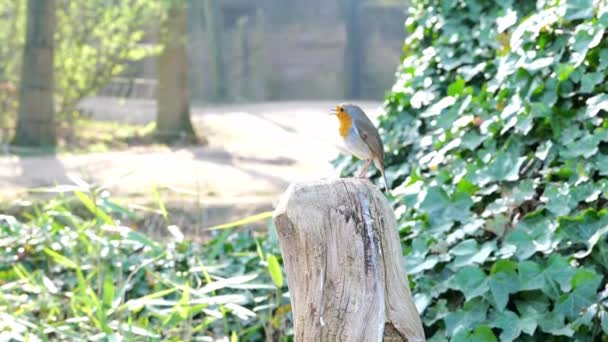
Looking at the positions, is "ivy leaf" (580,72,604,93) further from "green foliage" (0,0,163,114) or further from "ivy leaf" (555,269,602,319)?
"green foliage" (0,0,163,114)

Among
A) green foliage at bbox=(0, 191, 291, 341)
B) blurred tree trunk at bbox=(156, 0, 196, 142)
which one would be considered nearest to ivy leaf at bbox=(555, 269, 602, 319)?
green foliage at bbox=(0, 191, 291, 341)

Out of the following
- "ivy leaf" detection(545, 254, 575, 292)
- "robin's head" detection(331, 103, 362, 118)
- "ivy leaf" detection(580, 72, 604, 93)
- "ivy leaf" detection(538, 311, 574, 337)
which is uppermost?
"ivy leaf" detection(580, 72, 604, 93)

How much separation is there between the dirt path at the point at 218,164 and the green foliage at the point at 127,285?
320mm

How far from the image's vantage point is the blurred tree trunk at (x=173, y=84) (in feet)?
43.9

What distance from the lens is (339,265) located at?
2.31 m

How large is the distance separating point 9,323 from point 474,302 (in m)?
1.64

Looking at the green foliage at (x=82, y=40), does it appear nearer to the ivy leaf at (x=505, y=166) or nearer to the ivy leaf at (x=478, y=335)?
the ivy leaf at (x=505, y=166)

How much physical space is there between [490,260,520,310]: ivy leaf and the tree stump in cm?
78

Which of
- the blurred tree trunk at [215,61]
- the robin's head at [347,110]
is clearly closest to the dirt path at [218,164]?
the robin's head at [347,110]

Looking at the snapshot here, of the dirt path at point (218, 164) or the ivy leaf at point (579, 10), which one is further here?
the dirt path at point (218, 164)

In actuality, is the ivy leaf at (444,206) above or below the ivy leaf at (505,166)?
below

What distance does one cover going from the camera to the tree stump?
7.48ft

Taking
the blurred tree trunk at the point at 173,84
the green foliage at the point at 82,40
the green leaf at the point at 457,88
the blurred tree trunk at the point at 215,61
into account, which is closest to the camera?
the green leaf at the point at 457,88

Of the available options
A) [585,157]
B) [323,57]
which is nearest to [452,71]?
[585,157]
